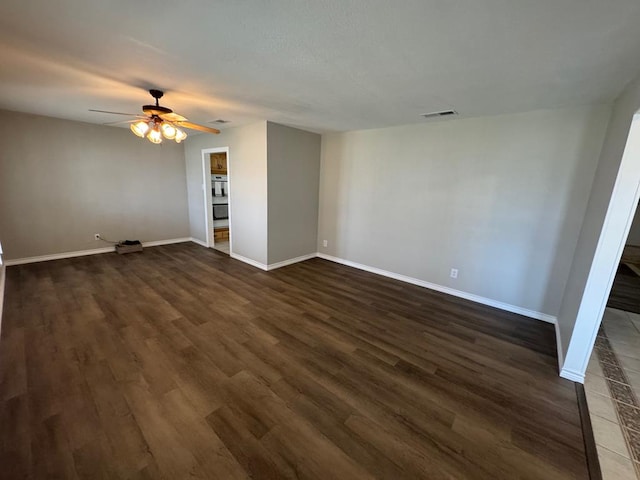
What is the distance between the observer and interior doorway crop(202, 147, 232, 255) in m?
5.26

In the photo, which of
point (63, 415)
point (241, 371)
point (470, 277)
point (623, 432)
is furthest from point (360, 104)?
point (63, 415)

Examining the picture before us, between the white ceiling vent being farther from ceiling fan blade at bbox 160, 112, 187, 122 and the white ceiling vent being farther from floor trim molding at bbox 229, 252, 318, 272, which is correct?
floor trim molding at bbox 229, 252, 318, 272

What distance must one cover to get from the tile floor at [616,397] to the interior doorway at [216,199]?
5015 millimetres

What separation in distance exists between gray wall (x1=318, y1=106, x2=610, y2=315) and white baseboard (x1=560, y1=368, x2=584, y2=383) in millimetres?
1097

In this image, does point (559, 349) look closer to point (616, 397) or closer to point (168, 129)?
point (616, 397)

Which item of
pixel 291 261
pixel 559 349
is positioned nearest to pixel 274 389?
pixel 559 349

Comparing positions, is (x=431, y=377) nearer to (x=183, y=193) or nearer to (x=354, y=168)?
(x=354, y=168)

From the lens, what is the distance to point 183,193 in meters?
5.79

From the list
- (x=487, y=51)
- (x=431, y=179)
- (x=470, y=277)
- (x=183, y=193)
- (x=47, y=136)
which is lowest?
(x=470, y=277)

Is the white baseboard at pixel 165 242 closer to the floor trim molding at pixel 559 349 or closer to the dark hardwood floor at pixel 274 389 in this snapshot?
the dark hardwood floor at pixel 274 389

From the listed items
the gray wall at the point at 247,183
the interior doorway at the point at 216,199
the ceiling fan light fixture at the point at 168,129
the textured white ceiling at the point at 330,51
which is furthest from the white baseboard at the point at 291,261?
the textured white ceiling at the point at 330,51

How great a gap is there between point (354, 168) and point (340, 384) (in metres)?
3.37

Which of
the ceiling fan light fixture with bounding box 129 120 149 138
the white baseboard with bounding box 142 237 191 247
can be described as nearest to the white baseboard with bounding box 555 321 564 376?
the ceiling fan light fixture with bounding box 129 120 149 138

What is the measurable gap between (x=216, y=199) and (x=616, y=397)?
22.1 ft
